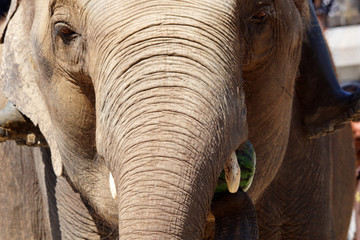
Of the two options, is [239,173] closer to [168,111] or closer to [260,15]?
[168,111]

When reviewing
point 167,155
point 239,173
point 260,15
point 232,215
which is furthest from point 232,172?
point 260,15

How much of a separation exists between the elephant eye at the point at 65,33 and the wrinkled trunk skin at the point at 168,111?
230 millimetres

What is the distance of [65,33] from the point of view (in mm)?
3039

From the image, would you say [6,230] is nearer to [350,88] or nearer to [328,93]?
[328,93]

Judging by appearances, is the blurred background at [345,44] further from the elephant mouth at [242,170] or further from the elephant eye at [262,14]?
the elephant mouth at [242,170]

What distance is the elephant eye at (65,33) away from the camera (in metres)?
3.02

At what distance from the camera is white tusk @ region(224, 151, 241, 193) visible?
9.06 feet

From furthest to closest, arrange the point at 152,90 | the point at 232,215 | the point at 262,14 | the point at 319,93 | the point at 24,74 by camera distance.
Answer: the point at 319,93, the point at 24,74, the point at 262,14, the point at 232,215, the point at 152,90

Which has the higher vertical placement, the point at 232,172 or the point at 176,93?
the point at 176,93

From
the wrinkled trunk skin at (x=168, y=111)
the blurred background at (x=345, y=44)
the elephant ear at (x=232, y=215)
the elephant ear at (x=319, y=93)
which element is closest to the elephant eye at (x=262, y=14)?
the wrinkled trunk skin at (x=168, y=111)

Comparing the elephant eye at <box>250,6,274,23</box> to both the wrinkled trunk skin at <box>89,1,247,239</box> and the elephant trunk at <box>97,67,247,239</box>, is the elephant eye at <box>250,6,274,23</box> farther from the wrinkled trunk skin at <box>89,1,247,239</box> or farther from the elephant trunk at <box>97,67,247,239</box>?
the elephant trunk at <box>97,67,247,239</box>

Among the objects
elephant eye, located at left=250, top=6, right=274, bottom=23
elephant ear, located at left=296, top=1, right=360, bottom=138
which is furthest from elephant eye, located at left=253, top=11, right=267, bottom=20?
elephant ear, located at left=296, top=1, right=360, bottom=138

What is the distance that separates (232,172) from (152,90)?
0.39 meters

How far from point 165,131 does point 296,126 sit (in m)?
1.69
